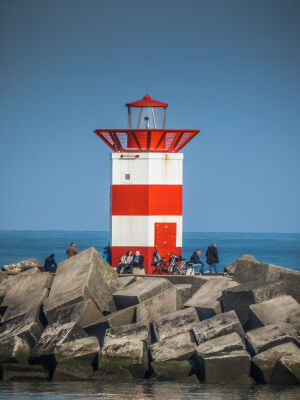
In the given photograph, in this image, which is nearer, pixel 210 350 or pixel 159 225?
pixel 210 350

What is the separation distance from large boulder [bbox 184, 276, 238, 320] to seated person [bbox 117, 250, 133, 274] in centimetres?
273

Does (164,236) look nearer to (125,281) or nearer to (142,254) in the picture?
(142,254)

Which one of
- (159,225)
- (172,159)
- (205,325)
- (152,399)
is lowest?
(152,399)

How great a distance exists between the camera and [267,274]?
14.6 metres

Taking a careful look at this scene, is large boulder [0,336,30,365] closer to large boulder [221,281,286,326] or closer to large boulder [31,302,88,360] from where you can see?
large boulder [31,302,88,360]

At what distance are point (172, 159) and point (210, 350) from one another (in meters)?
7.06

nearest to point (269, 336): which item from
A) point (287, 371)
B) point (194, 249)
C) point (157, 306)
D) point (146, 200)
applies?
point (287, 371)

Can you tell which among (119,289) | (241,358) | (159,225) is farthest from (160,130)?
(241,358)

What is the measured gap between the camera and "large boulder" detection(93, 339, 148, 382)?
1177 cm

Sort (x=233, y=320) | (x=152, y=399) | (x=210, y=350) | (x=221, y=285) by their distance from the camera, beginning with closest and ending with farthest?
(x=152, y=399) → (x=210, y=350) → (x=233, y=320) → (x=221, y=285)

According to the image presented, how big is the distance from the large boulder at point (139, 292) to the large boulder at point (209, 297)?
0.65 meters

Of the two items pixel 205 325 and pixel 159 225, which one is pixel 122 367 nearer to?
pixel 205 325

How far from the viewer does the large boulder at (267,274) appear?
14.3 meters

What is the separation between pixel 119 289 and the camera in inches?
594
